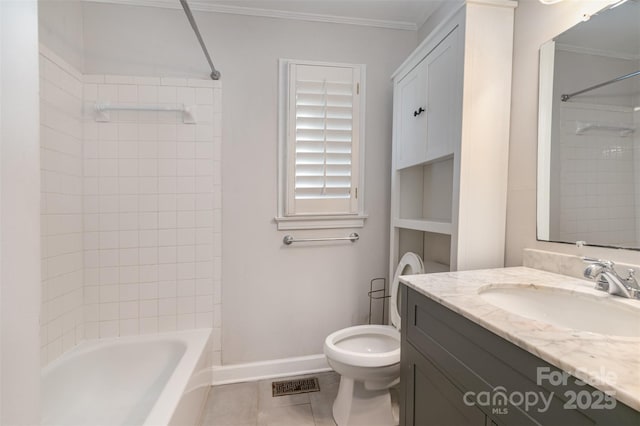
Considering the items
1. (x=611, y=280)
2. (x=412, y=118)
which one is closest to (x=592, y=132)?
(x=611, y=280)

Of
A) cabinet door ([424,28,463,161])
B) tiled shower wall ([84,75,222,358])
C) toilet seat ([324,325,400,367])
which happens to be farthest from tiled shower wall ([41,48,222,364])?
cabinet door ([424,28,463,161])

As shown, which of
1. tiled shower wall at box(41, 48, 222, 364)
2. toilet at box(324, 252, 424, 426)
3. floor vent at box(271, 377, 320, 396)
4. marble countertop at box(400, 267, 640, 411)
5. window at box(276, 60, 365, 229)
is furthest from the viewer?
window at box(276, 60, 365, 229)

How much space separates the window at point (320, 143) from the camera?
1.82 m

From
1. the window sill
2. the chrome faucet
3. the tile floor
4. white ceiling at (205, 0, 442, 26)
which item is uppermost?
white ceiling at (205, 0, 442, 26)

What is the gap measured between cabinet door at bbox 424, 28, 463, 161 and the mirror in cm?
31

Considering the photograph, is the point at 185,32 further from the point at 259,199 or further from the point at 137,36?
the point at 259,199

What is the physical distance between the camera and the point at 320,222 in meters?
1.89

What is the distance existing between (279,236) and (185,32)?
1.42 metres

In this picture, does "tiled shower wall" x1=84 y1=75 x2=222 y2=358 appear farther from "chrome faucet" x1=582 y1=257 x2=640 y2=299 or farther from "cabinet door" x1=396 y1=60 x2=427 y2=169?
"chrome faucet" x1=582 y1=257 x2=640 y2=299

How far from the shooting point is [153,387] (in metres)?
1.58

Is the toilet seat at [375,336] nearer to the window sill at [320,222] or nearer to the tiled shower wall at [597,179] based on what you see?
the window sill at [320,222]

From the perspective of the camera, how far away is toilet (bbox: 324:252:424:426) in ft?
4.34

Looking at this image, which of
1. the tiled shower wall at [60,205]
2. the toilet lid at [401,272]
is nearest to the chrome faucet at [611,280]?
the toilet lid at [401,272]

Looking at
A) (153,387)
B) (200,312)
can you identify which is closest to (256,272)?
(200,312)
